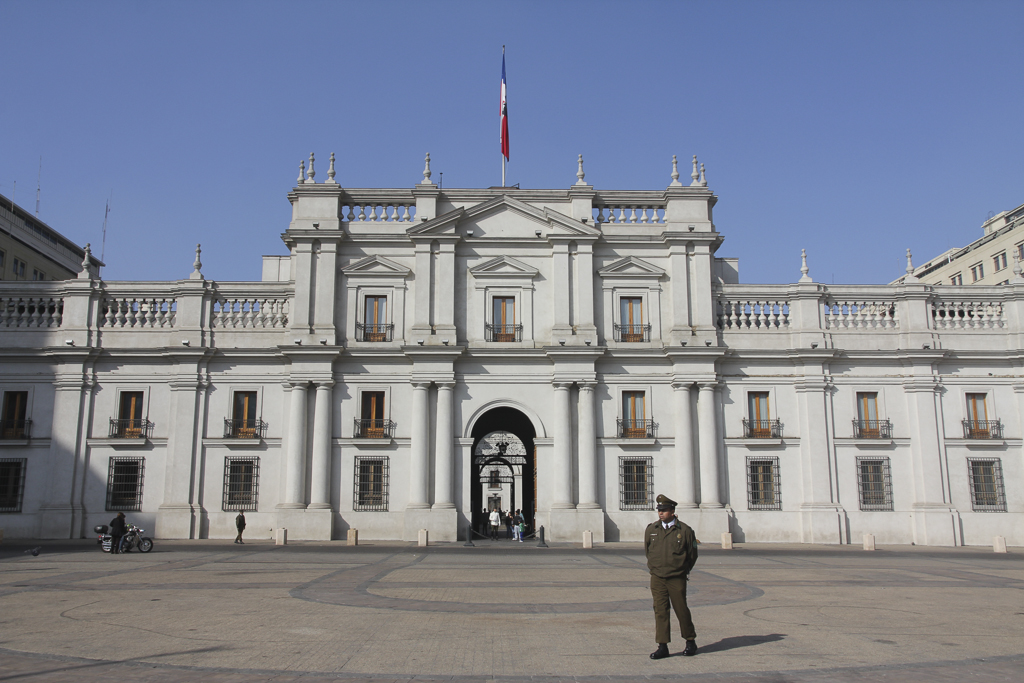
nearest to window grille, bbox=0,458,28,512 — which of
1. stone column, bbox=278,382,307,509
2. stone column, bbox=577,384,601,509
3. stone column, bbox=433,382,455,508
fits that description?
stone column, bbox=278,382,307,509

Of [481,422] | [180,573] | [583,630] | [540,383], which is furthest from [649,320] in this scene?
[583,630]

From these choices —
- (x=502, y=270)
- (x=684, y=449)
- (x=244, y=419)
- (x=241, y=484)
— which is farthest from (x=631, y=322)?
(x=241, y=484)

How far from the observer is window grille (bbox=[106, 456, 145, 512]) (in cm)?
3619

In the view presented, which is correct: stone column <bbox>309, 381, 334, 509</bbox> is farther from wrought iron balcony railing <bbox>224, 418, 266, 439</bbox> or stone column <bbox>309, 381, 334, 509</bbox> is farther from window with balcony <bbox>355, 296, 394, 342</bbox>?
window with balcony <bbox>355, 296, 394, 342</bbox>

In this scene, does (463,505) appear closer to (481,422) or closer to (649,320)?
(481,422)

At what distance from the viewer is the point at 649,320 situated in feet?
126

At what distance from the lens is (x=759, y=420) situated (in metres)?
37.6

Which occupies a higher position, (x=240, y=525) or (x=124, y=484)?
(x=124, y=484)

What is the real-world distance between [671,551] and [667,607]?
29.5 inches

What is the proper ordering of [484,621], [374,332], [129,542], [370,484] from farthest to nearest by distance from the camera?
1. [374,332]
2. [370,484]
3. [129,542]
4. [484,621]

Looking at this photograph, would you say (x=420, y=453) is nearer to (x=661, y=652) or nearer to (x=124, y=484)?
(x=124, y=484)

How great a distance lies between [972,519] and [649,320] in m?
16.7

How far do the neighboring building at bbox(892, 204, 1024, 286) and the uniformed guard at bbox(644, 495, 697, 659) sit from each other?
54.0 m

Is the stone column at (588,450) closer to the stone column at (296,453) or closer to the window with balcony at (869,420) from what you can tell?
the window with balcony at (869,420)
